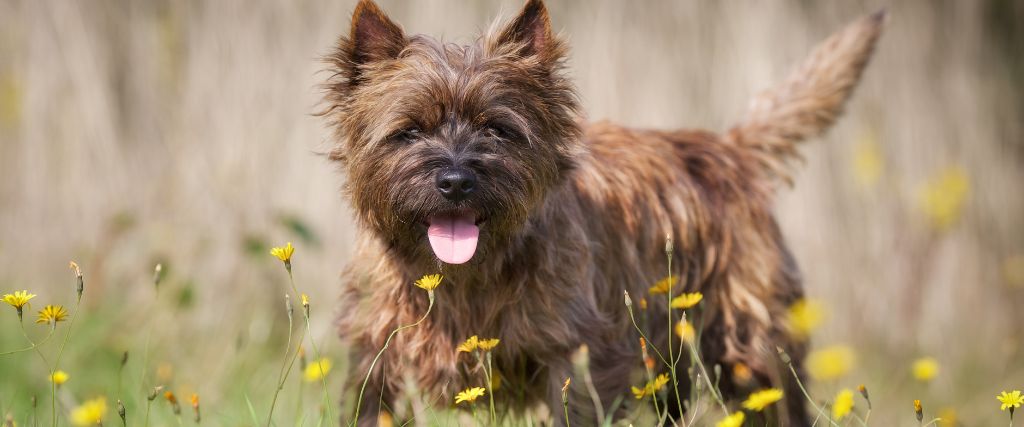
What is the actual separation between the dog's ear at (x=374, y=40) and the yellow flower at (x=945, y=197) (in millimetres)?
4943

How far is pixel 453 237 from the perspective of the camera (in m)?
3.58

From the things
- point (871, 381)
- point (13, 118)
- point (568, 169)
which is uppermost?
point (568, 169)

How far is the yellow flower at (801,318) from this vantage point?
4.48 meters


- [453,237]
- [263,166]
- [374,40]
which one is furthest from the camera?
[263,166]

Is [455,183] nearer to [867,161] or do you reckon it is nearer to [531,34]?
[531,34]

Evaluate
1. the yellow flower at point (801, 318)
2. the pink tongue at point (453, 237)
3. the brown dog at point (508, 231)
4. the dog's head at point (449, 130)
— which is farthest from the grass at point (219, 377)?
the dog's head at point (449, 130)

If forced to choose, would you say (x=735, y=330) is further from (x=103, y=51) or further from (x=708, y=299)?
(x=103, y=51)

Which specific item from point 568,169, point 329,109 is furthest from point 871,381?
point 329,109

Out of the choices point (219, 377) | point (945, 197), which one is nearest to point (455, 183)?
point (219, 377)

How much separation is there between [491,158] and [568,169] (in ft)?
1.36

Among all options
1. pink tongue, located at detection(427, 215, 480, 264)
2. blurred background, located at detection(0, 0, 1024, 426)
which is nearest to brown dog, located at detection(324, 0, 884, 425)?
pink tongue, located at detection(427, 215, 480, 264)

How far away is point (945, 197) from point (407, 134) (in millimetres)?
5135

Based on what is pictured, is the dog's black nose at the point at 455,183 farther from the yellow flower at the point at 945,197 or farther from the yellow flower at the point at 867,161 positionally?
the yellow flower at the point at 945,197

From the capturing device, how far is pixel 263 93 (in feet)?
22.5
